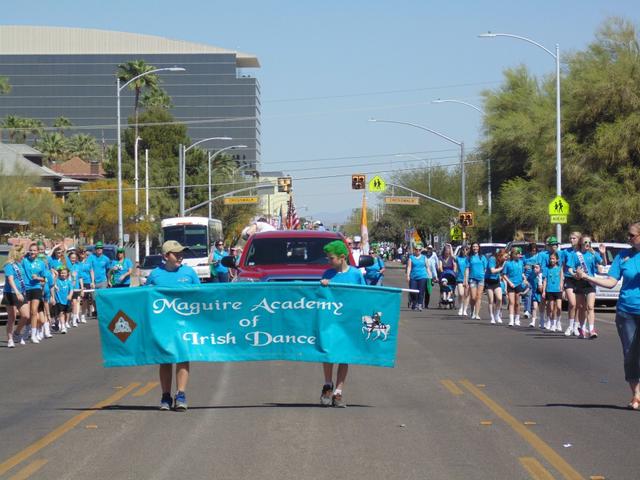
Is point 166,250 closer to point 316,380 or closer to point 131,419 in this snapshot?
point 131,419

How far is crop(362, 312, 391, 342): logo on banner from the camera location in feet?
41.9

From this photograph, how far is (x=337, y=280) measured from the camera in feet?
42.5

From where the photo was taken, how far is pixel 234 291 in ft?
42.7

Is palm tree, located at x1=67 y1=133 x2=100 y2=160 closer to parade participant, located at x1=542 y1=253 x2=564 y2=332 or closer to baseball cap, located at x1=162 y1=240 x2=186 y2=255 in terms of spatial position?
parade participant, located at x1=542 y1=253 x2=564 y2=332

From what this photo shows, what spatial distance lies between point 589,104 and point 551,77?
1607 cm

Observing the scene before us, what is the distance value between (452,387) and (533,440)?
4.05 metres

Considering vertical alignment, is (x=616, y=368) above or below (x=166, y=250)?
below

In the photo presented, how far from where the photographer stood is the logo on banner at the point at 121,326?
12.7 meters

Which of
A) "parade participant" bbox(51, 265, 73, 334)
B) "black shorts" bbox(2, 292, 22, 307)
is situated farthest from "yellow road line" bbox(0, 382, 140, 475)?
"parade participant" bbox(51, 265, 73, 334)

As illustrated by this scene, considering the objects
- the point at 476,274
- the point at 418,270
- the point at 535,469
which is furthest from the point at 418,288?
the point at 535,469

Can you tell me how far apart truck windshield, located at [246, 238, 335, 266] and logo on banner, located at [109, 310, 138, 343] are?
22.7 ft

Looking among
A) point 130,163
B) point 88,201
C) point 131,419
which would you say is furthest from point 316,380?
point 130,163

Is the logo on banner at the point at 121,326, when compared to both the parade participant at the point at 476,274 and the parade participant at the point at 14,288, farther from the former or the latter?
the parade participant at the point at 476,274

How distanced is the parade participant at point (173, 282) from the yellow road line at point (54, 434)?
0.80 meters
